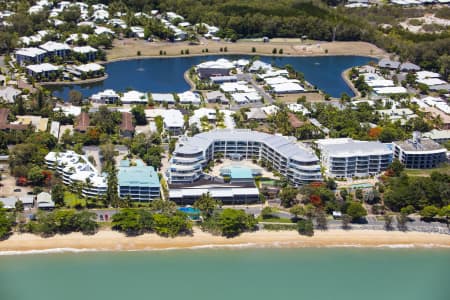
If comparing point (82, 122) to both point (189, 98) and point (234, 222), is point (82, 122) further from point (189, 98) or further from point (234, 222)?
point (234, 222)

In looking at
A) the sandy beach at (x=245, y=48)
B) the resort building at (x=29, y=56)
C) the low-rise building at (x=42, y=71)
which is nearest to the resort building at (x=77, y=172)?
the low-rise building at (x=42, y=71)

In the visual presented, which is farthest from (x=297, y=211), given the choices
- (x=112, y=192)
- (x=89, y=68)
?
(x=89, y=68)

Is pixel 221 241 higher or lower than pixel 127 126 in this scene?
lower

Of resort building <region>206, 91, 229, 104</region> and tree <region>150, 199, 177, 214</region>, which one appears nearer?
tree <region>150, 199, 177, 214</region>

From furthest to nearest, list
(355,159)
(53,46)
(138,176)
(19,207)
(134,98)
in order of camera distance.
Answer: (53,46) → (134,98) → (355,159) → (138,176) → (19,207)

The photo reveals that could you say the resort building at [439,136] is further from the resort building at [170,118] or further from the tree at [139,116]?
the tree at [139,116]

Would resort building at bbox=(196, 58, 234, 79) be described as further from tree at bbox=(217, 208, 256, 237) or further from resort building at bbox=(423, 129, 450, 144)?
tree at bbox=(217, 208, 256, 237)

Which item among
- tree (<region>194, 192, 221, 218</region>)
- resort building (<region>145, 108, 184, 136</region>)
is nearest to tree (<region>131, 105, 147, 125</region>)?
resort building (<region>145, 108, 184, 136</region>)
